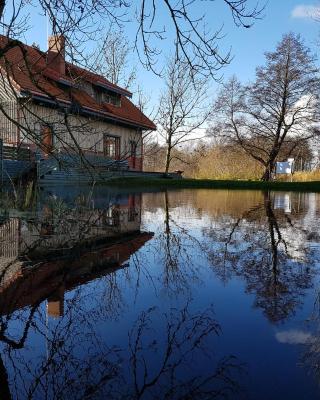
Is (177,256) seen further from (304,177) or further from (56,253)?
(304,177)

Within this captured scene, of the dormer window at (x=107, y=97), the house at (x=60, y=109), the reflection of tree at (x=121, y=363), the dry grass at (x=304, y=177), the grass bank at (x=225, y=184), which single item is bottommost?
the reflection of tree at (x=121, y=363)

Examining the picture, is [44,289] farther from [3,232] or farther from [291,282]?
[3,232]

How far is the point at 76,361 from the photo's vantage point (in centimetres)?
202

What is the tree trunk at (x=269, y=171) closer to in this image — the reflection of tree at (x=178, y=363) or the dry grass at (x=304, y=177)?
the dry grass at (x=304, y=177)

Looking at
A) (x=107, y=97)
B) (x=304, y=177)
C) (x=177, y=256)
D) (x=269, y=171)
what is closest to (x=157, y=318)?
(x=177, y=256)

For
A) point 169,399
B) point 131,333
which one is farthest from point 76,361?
point 169,399

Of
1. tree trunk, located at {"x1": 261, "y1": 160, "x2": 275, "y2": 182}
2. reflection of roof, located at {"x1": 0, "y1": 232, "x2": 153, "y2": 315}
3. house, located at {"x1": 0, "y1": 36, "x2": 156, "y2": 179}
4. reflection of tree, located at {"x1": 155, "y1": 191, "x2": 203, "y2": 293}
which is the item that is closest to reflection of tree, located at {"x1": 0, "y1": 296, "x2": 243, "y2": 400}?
reflection of roof, located at {"x1": 0, "y1": 232, "x2": 153, "y2": 315}

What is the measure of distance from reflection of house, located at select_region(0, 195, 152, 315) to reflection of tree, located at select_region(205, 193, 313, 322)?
1.02 m

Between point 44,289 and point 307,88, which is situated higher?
point 307,88

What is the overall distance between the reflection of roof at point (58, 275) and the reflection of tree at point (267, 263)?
999mm

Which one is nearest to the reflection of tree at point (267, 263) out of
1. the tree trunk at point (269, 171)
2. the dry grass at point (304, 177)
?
the tree trunk at point (269, 171)

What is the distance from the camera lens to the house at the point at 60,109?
365 cm

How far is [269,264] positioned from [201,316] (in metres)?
1.60

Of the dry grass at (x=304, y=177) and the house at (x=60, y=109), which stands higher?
the house at (x=60, y=109)
